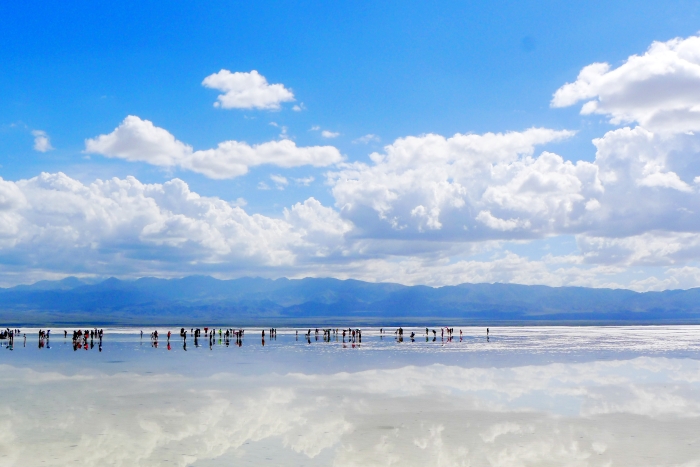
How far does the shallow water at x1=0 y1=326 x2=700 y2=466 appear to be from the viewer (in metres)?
20.5

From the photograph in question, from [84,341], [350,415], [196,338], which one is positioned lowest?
→ [196,338]

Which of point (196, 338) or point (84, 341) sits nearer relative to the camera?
point (84, 341)

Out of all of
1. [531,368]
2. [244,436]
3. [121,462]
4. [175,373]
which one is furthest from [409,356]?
[121,462]

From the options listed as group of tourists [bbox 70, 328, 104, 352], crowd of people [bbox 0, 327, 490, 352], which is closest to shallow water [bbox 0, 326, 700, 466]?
group of tourists [bbox 70, 328, 104, 352]

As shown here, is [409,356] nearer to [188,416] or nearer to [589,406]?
[589,406]

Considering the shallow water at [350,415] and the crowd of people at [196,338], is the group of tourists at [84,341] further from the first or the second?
the shallow water at [350,415]

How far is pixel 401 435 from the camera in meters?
23.5

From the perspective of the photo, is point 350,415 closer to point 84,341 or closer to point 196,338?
point 84,341

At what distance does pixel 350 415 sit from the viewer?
2750 cm

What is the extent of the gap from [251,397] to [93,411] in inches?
301

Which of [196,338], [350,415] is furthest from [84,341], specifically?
[350,415]

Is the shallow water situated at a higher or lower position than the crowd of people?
higher

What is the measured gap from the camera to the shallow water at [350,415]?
20.5 metres

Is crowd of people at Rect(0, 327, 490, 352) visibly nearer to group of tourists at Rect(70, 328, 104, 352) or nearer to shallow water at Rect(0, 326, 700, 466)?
group of tourists at Rect(70, 328, 104, 352)
